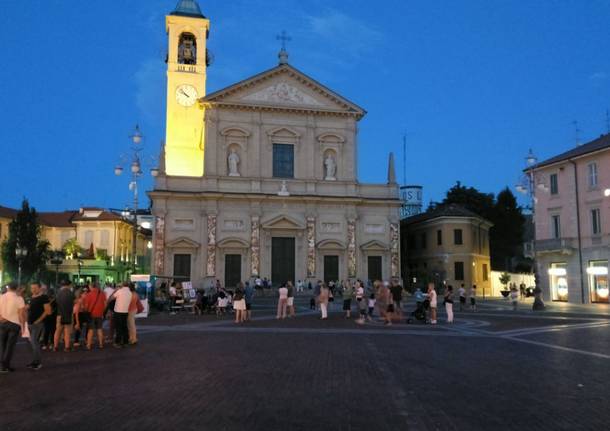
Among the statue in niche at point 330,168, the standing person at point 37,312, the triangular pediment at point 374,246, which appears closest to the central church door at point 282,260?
the triangular pediment at point 374,246

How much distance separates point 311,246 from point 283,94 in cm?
1342

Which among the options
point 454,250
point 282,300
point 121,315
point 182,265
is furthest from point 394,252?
point 121,315

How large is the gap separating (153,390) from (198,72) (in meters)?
48.8

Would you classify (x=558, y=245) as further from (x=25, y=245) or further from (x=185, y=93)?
(x=25, y=245)

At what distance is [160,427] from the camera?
6652mm

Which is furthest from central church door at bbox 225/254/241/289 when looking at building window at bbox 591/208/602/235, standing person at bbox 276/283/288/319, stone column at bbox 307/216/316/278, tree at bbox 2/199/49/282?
building window at bbox 591/208/602/235

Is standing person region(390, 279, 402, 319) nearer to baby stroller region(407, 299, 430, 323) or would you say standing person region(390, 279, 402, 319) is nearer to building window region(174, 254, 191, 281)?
baby stroller region(407, 299, 430, 323)

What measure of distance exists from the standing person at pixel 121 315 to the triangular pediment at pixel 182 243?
3020cm

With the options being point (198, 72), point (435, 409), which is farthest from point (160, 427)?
point (198, 72)

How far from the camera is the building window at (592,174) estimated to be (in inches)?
1490

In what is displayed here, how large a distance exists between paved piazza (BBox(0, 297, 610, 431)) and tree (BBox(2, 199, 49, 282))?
135 ft

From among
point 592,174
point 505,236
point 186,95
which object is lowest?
point 505,236

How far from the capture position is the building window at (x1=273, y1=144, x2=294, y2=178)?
161ft

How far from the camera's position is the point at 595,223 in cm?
3762
